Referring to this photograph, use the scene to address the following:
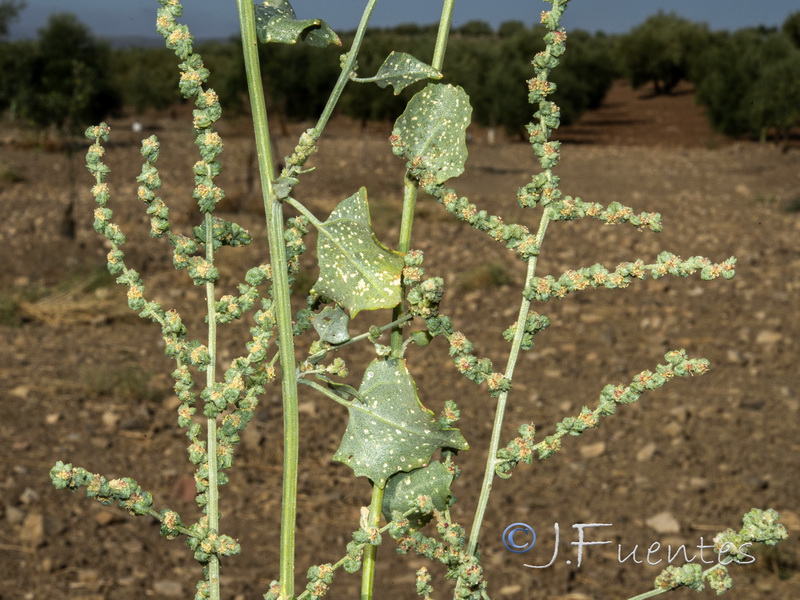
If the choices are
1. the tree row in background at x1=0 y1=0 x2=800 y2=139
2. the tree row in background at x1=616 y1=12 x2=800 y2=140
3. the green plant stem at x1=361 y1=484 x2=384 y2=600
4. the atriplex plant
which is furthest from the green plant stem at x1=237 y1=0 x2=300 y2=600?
the tree row in background at x1=616 y1=12 x2=800 y2=140

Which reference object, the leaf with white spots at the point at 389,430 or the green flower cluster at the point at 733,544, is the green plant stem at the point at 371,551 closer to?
the leaf with white spots at the point at 389,430

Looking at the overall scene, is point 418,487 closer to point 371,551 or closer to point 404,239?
point 371,551

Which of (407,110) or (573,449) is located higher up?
(407,110)

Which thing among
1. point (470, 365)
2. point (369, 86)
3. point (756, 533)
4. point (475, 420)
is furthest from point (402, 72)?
point (369, 86)

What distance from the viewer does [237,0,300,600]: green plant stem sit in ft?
2.30

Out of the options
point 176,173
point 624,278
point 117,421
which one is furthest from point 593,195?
point 624,278

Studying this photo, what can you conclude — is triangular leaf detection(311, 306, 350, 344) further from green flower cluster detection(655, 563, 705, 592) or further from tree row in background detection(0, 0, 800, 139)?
tree row in background detection(0, 0, 800, 139)

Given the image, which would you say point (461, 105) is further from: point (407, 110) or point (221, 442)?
point (221, 442)

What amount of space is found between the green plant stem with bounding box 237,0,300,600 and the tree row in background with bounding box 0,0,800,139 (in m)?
8.83

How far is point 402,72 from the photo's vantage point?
2.50ft

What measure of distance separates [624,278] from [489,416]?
13.0ft

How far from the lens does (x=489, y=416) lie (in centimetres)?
477

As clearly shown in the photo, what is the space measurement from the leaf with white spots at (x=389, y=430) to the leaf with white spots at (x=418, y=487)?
0.04m

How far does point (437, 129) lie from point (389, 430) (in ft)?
0.89
